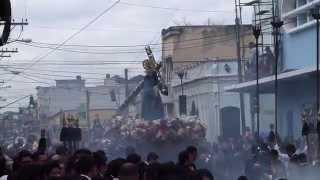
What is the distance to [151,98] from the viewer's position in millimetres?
27609

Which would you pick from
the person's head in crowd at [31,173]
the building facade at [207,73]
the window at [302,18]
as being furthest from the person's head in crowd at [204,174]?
the building facade at [207,73]

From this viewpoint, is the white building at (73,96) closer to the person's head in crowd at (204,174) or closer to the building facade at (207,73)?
the building facade at (207,73)

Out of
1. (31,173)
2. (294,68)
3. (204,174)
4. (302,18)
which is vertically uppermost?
(302,18)

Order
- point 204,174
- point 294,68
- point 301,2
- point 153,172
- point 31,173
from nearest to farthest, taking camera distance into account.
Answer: point 31,173, point 153,172, point 204,174, point 294,68, point 301,2

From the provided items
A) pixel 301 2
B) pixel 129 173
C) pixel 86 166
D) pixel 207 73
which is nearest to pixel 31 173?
pixel 86 166

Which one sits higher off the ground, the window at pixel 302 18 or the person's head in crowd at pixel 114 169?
the window at pixel 302 18

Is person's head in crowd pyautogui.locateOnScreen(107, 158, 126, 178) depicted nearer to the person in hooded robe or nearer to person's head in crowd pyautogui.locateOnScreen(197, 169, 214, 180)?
person's head in crowd pyautogui.locateOnScreen(197, 169, 214, 180)

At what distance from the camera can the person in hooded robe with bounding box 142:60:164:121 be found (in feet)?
90.6

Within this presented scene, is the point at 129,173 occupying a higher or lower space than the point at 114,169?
higher

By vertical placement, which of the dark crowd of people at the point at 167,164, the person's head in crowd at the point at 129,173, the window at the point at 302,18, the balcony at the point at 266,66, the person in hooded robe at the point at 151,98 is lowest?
the dark crowd of people at the point at 167,164

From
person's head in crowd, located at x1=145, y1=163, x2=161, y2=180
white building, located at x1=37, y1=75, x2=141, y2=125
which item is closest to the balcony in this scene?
person's head in crowd, located at x1=145, y1=163, x2=161, y2=180

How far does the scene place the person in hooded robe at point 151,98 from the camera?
27625 millimetres

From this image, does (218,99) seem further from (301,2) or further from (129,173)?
(129,173)

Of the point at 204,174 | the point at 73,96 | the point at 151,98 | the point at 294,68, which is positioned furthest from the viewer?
the point at 73,96
